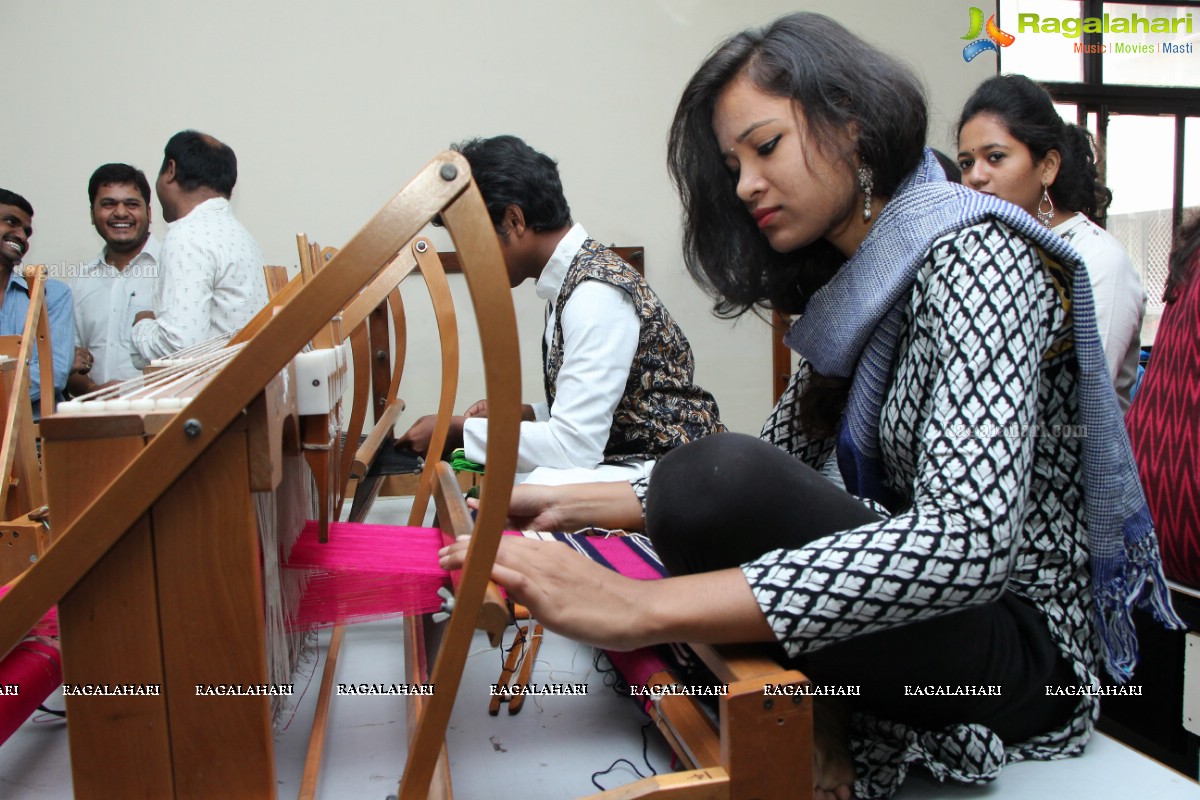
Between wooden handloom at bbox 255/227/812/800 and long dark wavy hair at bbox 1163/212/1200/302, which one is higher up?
long dark wavy hair at bbox 1163/212/1200/302

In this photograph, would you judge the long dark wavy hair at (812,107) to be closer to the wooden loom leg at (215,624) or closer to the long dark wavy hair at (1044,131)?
the wooden loom leg at (215,624)

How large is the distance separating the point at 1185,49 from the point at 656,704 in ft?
16.7

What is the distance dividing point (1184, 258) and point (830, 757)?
3.24 feet

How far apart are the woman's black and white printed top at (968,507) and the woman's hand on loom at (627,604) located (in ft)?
0.08

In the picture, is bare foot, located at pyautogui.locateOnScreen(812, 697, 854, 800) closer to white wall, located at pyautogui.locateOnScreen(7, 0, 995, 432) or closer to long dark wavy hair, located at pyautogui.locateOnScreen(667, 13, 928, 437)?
long dark wavy hair, located at pyautogui.locateOnScreen(667, 13, 928, 437)

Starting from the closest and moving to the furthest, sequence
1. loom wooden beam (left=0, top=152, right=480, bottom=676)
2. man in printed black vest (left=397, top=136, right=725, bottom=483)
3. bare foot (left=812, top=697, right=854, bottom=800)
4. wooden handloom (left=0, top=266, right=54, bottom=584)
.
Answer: loom wooden beam (left=0, top=152, right=480, bottom=676)
bare foot (left=812, top=697, right=854, bottom=800)
wooden handloom (left=0, top=266, right=54, bottom=584)
man in printed black vest (left=397, top=136, right=725, bottom=483)

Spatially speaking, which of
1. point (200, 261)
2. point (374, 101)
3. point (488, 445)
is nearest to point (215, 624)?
point (488, 445)

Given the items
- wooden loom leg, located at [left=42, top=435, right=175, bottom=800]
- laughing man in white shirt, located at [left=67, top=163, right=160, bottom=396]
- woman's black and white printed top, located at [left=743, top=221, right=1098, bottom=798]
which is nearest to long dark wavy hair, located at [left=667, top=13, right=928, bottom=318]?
woman's black and white printed top, located at [left=743, top=221, right=1098, bottom=798]

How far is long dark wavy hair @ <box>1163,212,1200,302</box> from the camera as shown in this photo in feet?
4.19

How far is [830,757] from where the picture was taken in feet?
2.74

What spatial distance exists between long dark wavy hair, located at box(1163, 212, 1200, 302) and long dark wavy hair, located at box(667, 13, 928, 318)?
601mm

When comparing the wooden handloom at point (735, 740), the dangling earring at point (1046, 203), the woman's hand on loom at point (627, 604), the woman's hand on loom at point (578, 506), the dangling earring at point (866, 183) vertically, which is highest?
the dangling earring at point (1046, 203)

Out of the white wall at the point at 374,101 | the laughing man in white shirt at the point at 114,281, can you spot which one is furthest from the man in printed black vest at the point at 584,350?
the laughing man in white shirt at the point at 114,281

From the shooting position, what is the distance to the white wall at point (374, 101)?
3354 mm
